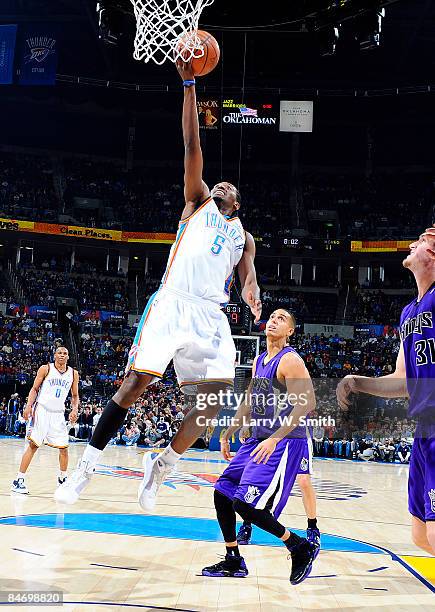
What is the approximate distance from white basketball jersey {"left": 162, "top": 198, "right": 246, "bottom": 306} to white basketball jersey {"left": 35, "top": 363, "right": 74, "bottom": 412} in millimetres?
4962

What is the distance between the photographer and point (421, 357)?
11.6 ft

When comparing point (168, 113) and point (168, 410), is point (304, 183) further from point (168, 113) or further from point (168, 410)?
point (168, 410)

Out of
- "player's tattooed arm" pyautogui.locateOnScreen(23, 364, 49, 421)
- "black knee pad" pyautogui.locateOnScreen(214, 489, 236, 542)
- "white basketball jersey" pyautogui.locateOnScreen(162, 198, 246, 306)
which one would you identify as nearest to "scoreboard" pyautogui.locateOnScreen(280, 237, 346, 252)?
"player's tattooed arm" pyautogui.locateOnScreen(23, 364, 49, 421)

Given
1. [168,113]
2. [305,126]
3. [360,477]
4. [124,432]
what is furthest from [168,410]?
[168,113]

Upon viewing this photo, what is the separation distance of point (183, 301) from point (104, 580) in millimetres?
1879

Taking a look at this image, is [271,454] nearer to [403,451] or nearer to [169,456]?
[169,456]

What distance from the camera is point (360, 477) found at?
1341cm

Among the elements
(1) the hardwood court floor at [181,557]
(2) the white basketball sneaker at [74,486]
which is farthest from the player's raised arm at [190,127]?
(1) the hardwood court floor at [181,557]

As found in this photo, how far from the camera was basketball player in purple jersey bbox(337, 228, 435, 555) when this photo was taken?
3.46 metres

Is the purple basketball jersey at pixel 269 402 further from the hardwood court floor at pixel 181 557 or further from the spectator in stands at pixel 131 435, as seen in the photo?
the spectator in stands at pixel 131 435

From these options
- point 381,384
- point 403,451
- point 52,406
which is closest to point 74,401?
point 52,406

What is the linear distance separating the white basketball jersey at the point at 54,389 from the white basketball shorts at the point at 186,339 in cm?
493

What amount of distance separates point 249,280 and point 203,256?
0.53 m

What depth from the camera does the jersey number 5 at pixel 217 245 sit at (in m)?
4.44
